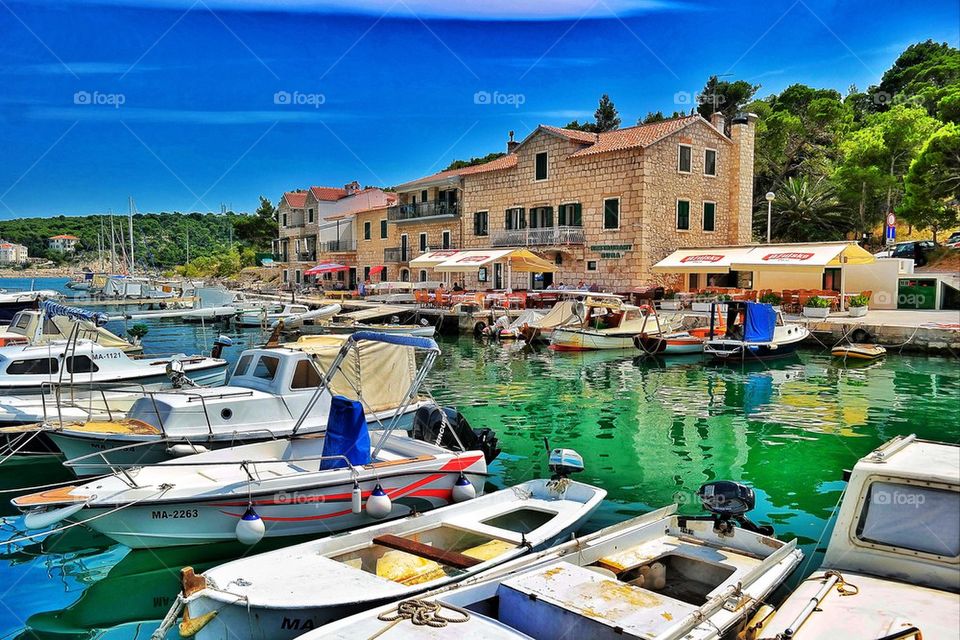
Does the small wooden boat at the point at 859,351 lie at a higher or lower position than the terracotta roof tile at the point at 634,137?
→ lower

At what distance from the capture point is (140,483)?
29.0 ft

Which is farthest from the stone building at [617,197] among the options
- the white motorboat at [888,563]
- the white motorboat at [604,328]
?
the white motorboat at [888,563]

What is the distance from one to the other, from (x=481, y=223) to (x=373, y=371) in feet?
116

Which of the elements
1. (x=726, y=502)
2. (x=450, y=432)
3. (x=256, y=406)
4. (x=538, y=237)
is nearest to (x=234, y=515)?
(x=256, y=406)

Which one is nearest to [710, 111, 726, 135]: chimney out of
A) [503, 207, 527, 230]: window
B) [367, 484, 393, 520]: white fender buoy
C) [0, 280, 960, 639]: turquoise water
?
[503, 207, 527, 230]: window

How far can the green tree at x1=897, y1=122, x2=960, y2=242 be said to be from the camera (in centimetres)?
3653

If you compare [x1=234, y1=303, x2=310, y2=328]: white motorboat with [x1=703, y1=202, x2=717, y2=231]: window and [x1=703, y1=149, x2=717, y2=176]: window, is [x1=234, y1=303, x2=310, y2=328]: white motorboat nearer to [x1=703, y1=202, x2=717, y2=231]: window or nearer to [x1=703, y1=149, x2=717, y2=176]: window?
[x1=703, y1=202, x2=717, y2=231]: window

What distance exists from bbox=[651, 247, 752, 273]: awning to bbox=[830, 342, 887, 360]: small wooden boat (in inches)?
387

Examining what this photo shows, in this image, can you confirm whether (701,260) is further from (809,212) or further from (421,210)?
(421,210)

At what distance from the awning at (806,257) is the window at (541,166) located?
13246mm

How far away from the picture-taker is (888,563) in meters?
5.71

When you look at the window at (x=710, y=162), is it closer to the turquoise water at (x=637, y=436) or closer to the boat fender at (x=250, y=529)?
the turquoise water at (x=637, y=436)

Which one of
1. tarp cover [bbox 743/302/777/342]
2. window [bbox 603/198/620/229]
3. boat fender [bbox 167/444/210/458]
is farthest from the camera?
window [bbox 603/198/620/229]

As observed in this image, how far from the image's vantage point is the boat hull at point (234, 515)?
27.1 feet
